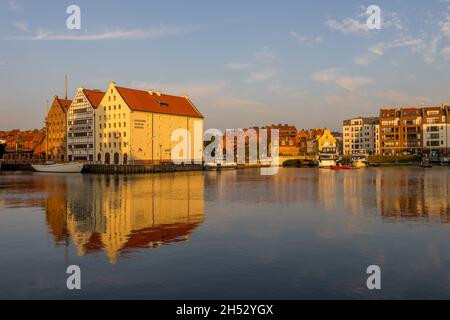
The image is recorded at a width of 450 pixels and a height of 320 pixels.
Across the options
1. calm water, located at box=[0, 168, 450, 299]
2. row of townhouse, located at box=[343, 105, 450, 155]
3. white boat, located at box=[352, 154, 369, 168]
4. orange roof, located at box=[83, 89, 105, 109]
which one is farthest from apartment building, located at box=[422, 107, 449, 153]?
calm water, located at box=[0, 168, 450, 299]

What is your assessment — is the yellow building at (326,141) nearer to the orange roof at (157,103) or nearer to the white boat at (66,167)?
the orange roof at (157,103)

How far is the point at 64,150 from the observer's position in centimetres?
13088

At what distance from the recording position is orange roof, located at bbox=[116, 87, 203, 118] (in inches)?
4569

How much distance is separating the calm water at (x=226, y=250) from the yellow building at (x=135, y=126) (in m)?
79.3

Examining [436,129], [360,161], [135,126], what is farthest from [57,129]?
[436,129]

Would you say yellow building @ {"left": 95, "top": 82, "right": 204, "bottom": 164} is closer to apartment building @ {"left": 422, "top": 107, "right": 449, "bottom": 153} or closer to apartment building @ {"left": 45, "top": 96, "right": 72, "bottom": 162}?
apartment building @ {"left": 45, "top": 96, "right": 72, "bottom": 162}

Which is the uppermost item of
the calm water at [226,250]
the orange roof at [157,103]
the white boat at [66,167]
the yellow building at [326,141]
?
the orange roof at [157,103]

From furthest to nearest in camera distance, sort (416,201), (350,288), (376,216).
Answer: (416,201) → (376,216) → (350,288)

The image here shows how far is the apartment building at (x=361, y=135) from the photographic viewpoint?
167875mm

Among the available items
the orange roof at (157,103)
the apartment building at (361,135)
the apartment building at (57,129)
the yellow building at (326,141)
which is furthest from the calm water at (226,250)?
the apartment building at (361,135)
